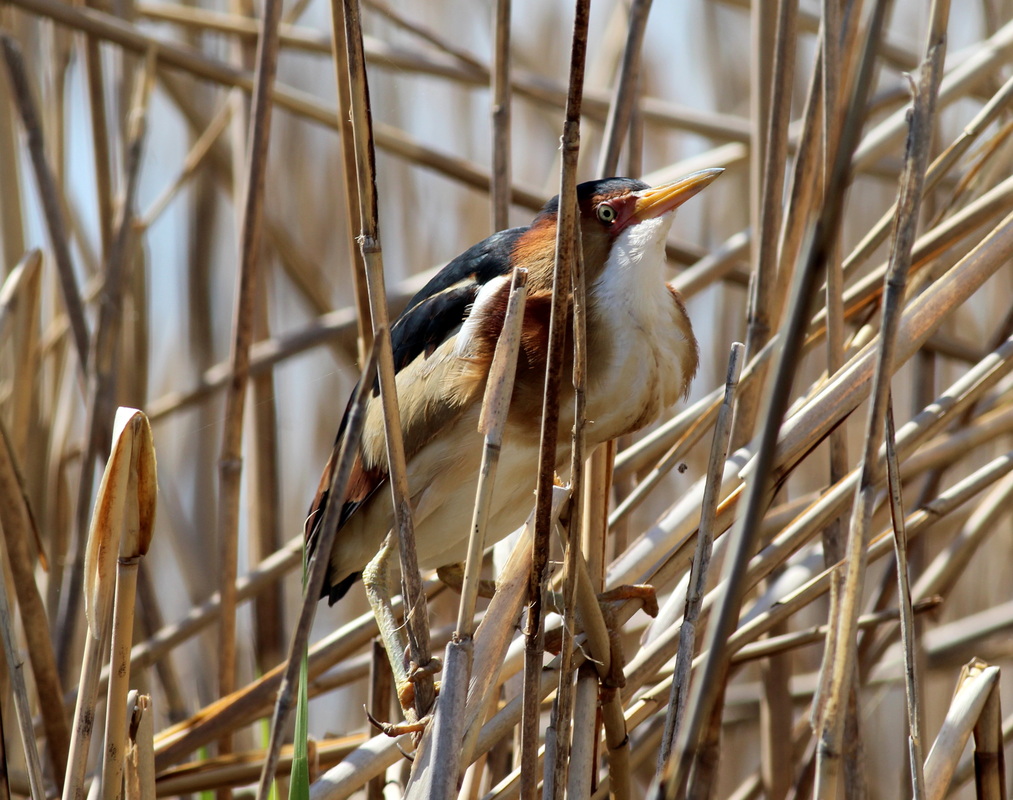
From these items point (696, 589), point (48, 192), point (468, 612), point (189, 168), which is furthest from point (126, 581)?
point (189, 168)

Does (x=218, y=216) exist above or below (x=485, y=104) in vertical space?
below

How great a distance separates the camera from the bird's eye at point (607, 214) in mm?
1468

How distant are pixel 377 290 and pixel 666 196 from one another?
60cm

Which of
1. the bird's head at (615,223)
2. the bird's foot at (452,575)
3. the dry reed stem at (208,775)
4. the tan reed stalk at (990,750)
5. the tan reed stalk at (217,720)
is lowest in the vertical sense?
the tan reed stalk at (990,750)

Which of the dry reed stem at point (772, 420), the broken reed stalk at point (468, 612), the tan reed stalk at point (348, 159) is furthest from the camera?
the tan reed stalk at point (348, 159)

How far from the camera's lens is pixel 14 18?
2385 millimetres

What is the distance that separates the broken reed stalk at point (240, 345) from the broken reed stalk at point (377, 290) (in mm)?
643

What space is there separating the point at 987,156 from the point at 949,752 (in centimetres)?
95

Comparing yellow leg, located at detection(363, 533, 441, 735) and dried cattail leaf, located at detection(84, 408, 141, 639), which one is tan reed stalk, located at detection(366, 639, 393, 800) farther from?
dried cattail leaf, located at detection(84, 408, 141, 639)

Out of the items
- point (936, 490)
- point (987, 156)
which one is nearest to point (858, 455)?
point (936, 490)

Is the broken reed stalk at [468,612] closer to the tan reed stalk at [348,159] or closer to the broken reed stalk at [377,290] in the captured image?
the broken reed stalk at [377,290]

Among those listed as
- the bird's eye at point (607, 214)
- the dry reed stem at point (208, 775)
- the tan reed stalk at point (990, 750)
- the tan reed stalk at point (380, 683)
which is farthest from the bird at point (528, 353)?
the tan reed stalk at point (990, 750)

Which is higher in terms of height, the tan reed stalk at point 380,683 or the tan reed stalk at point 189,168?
the tan reed stalk at point 189,168

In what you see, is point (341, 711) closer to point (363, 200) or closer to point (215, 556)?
point (215, 556)
